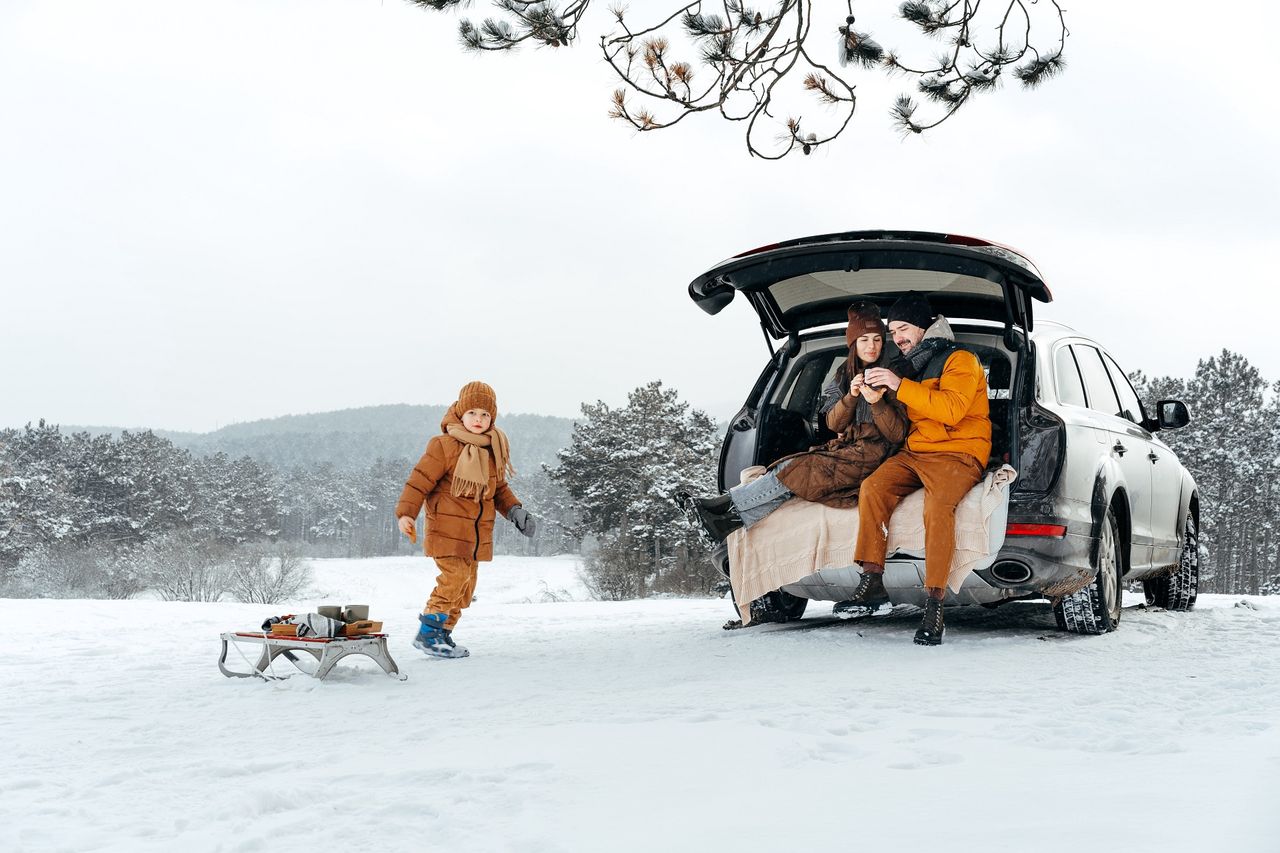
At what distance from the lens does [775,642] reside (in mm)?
5660

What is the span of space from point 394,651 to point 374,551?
90274 mm

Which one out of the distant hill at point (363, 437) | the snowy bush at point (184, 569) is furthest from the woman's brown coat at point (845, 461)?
the distant hill at point (363, 437)

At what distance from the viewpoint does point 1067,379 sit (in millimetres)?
5844

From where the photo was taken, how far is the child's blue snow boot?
5.66 metres

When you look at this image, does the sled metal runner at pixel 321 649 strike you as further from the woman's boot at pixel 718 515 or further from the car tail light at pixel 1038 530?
the car tail light at pixel 1038 530

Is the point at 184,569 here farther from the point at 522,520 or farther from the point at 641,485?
the point at 522,520

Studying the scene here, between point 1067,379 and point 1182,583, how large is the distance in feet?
9.31

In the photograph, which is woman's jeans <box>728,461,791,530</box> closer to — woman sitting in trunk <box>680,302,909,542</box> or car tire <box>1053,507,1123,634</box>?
woman sitting in trunk <box>680,302,909,542</box>

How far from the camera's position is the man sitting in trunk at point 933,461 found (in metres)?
5.26

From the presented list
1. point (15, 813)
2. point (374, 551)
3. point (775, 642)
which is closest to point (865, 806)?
point (15, 813)

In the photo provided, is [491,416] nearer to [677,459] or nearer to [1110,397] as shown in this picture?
[1110,397]

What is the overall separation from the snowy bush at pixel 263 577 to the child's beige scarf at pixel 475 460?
2830cm

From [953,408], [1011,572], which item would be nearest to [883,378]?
[953,408]

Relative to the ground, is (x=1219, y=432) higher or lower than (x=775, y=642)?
higher
